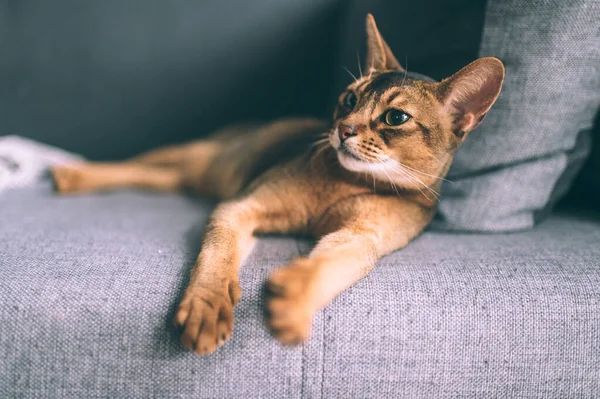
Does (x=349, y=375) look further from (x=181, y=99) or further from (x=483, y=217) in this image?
(x=181, y=99)

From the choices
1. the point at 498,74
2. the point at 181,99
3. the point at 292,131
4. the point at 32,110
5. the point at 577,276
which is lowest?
the point at 32,110

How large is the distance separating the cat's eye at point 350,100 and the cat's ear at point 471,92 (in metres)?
0.20

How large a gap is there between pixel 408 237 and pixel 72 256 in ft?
2.26

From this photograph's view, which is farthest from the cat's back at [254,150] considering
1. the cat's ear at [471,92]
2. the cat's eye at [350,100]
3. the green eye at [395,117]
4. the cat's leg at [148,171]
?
the cat's ear at [471,92]

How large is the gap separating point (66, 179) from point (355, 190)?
3.00ft

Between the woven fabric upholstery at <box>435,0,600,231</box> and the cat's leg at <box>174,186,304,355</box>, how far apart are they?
17.0 inches

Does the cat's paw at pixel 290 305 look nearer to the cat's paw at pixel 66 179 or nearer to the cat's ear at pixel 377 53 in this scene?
the cat's ear at pixel 377 53

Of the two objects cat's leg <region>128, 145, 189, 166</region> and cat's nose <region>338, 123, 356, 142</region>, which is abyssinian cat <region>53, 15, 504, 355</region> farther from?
cat's leg <region>128, 145, 189, 166</region>

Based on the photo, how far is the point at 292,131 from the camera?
4.45 ft

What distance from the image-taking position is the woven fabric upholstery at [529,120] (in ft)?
3.11

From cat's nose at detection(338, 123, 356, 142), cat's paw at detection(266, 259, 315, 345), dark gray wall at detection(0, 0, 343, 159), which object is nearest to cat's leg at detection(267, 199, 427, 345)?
cat's paw at detection(266, 259, 315, 345)

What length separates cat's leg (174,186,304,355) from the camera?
27.3 inches

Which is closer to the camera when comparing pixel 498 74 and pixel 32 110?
pixel 498 74

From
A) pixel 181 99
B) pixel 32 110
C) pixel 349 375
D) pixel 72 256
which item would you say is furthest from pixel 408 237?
pixel 32 110
